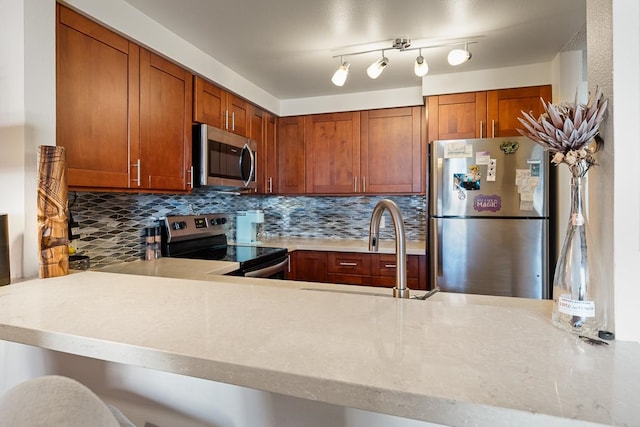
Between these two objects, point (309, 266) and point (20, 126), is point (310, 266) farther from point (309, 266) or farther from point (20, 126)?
point (20, 126)

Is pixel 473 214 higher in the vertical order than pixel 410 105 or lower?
lower

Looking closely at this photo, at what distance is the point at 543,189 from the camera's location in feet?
8.14

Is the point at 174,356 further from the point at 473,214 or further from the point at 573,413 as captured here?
the point at 473,214

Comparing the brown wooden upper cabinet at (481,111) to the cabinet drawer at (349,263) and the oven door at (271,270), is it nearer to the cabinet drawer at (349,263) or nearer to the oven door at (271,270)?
the cabinet drawer at (349,263)

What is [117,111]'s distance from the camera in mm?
1811

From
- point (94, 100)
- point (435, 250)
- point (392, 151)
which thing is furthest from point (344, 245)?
point (94, 100)

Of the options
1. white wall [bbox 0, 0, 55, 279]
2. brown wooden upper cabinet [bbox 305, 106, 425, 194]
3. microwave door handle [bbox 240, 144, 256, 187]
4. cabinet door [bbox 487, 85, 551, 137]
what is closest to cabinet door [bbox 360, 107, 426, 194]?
→ brown wooden upper cabinet [bbox 305, 106, 425, 194]

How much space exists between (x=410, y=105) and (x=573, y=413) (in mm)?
3052

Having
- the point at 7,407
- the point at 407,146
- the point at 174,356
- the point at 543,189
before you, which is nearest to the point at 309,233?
the point at 407,146

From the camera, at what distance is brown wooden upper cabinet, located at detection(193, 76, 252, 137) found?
7.98 ft

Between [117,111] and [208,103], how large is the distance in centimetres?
80

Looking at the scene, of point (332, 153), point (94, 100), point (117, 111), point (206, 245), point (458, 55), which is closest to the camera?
point (94, 100)

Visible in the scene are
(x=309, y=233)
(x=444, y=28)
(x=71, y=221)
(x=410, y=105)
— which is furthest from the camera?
(x=309, y=233)

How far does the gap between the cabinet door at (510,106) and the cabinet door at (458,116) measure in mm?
57
